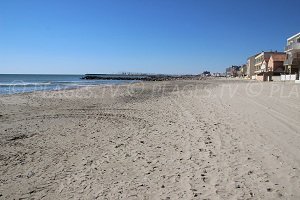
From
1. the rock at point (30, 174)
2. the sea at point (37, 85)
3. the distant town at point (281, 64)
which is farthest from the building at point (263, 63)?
the rock at point (30, 174)

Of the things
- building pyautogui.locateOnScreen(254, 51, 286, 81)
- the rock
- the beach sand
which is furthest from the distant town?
the rock

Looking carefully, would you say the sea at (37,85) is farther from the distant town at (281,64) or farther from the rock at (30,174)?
the distant town at (281,64)

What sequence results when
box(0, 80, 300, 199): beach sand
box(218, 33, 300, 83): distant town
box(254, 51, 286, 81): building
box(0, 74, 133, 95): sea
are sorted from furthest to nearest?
box(254, 51, 286, 81): building, box(218, 33, 300, 83): distant town, box(0, 74, 133, 95): sea, box(0, 80, 300, 199): beach sand

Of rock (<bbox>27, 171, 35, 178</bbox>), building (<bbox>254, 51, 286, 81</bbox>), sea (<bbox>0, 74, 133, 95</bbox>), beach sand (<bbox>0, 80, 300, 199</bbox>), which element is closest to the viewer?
beach sand (<bbox>0, 80, 300, 199</bbox>)

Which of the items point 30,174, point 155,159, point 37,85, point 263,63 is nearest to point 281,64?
point 263,63

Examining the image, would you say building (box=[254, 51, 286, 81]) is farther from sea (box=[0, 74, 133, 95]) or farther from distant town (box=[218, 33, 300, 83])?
sea (box=[0, 74, 133, 95])

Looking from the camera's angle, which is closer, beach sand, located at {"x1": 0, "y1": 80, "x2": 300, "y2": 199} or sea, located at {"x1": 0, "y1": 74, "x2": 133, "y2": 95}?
beach sand, located at {"x1": 0, "y1": 80, "x2": 300, "y2": 199}

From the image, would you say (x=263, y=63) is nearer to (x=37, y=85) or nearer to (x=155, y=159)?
(x=37, y=85)

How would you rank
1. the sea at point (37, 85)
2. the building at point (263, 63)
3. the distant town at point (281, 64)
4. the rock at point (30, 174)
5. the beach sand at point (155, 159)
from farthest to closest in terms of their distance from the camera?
the building at point (263, 63), the distant town at point (281, 64), the sea at point (37, 85), the rock at point (30, 174), the beach sand at point (155, 159)

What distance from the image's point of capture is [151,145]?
762 centimetres

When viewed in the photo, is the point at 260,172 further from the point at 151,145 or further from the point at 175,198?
the point at 151,145

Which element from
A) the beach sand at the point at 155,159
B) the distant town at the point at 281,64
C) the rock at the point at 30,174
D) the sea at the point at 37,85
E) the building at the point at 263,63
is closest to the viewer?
the beach sand at the point at 155,159

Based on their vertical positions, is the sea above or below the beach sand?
above

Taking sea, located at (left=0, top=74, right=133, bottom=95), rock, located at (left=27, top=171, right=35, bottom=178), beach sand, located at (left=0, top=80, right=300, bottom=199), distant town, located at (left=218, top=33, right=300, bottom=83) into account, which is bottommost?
rock, located at (left=27, top=171, right=35, bottom=178)
